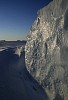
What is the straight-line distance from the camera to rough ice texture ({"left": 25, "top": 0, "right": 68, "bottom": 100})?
90.4 ft

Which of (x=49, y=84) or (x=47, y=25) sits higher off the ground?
(x=47, y=25)

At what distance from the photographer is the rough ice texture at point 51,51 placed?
27562 millimetres

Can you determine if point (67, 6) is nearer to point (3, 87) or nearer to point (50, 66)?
point (50, 66)

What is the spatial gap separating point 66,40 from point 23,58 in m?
9.14

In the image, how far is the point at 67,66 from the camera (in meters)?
27.4

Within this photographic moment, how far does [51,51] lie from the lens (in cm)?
3005

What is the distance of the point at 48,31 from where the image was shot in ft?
102

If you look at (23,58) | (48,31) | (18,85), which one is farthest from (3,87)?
(23,58)

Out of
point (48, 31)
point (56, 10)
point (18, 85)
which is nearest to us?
point (18, 85)

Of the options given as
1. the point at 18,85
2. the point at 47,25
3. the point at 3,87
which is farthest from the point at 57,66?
the point at 3,87

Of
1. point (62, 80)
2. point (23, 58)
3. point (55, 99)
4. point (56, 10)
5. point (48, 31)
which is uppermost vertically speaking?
point (56, 10)

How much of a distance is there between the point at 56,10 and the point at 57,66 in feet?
20.3

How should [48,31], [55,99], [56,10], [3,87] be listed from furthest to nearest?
[48,31]
[56,10]
[55,99]
[3,87]

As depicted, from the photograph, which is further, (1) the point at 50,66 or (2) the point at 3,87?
(1) the point at 50,66
